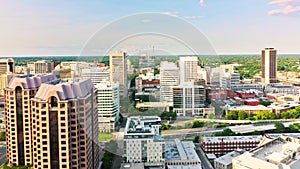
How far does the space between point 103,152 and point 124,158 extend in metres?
0.52

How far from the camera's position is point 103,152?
3.88 metres

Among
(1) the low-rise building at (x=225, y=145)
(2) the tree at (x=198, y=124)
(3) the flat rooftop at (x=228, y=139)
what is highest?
(2) the tree at (x=198, y=124)

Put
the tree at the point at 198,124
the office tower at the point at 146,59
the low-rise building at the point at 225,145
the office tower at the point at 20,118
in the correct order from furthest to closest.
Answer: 1. the tree at the point at 198,124
2. the low-rise building at the point at 225,145
3. the office tower at the point at 20,118
4. the office tower at the point at 146,59

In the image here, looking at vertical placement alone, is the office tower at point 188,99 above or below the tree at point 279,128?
above

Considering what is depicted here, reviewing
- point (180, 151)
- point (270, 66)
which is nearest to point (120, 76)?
point (180, 151)

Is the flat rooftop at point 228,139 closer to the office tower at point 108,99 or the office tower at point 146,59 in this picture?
the office tower at point 146,59

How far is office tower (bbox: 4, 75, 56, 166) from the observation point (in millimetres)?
3730

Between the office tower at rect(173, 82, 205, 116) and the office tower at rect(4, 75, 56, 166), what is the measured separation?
362 centimetres

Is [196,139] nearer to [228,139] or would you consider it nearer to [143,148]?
[228,139]

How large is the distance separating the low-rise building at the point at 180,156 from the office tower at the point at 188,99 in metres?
2.23

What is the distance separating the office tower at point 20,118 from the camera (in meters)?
3.73

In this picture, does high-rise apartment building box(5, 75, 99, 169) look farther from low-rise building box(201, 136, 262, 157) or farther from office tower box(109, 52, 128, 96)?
office tower box(109, 52, 128, 96)

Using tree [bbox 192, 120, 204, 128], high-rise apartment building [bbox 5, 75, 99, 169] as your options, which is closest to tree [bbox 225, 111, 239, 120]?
tree [bbox 192, 120, 204, 128]

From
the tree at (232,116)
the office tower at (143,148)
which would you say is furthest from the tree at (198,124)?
the tree at (232,116)
